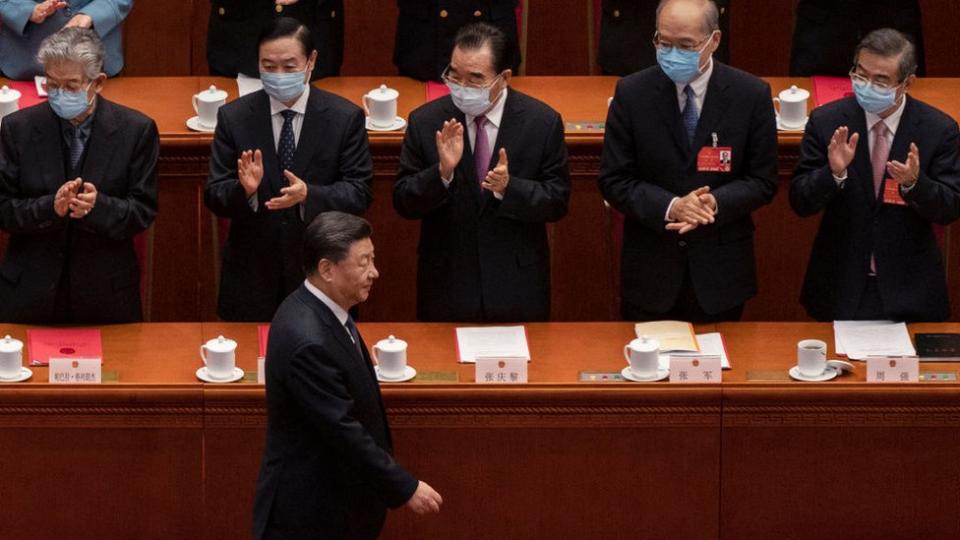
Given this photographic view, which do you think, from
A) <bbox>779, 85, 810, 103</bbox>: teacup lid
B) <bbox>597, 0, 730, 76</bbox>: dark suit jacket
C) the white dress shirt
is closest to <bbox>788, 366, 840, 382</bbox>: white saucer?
the white dress shirt

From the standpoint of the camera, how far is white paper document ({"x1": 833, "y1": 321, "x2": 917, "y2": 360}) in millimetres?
5023

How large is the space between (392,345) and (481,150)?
66 centimetres

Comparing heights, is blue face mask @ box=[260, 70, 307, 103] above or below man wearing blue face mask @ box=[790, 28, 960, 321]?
above

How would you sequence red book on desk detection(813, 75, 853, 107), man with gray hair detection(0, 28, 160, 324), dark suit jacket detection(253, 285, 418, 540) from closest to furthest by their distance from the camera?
dark suit jacket detection(253, 285, 418, 540)
man with gray hair detection(0, 28, 160, 324)
red book on desk detection(813, 75, 853, 107)

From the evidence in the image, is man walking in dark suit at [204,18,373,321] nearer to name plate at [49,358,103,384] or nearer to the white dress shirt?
the white dress shirt

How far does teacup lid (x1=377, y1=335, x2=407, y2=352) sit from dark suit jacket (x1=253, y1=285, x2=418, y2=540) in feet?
1.18

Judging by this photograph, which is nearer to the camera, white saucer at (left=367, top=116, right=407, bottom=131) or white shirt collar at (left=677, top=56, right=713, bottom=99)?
white shirt collar at (left=677, top=56, right=713, bottom=99)

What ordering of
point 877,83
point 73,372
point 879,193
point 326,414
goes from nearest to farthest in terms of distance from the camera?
point 326,414
point 73,372
point 877,83
point 879,193

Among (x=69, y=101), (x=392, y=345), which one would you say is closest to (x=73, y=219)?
(x=69, y=101)

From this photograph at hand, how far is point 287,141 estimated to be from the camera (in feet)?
17.3

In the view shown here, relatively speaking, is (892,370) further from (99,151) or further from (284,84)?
(99,151)

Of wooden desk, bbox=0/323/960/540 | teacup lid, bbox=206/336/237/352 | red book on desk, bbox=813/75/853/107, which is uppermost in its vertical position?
red book on desk, bbox=813/75/853/107

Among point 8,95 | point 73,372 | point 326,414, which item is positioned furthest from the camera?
point 8,95

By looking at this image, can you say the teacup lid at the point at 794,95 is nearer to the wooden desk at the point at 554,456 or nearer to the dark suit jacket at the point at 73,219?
the wooden desk at the point at 554,456
